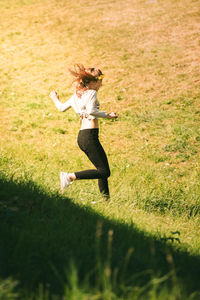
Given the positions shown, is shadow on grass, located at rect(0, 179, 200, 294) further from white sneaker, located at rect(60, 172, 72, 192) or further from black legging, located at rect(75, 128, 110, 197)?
black legging, located at rect(75, 128, 110, 197)

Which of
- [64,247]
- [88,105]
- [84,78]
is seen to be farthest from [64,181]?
[64,247]

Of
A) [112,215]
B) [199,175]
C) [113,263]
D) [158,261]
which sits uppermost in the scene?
[113,263]

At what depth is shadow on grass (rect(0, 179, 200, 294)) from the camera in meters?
2.19

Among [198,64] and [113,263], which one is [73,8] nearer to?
[198,64]

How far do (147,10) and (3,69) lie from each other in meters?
7.25

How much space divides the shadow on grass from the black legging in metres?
0.92

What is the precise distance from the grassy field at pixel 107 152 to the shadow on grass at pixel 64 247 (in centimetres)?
1

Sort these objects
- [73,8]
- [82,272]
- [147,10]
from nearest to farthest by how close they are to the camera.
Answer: [82,272], [147,10], [73,8]

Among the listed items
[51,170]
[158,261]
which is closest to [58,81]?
[51,170]

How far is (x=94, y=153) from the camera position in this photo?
14.6ft

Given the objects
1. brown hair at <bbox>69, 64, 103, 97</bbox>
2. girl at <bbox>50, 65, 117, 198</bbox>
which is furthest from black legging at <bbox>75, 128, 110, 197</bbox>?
brown hair at <bbox>69, 64, 103, 97</bbox>

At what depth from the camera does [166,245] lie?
3.14 metres

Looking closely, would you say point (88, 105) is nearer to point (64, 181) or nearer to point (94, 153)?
point (94, 153)

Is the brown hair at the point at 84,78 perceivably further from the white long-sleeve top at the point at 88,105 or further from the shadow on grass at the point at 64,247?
the shadow on grass at the point at 64,247
